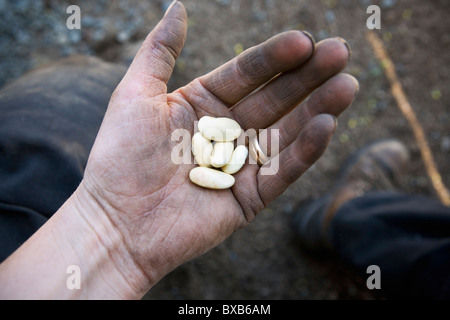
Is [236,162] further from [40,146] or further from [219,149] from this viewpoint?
[40,146]

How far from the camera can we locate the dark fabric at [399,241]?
1.39 meters

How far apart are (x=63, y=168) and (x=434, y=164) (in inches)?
87.3

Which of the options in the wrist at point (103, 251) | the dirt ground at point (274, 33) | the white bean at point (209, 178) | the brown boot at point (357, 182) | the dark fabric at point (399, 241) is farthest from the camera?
the dirt ground at point (274, 33)

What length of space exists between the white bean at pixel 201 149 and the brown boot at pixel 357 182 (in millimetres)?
836

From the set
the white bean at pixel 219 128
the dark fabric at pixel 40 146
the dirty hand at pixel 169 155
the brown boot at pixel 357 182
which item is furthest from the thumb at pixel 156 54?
the brown boot at pixel 357 182

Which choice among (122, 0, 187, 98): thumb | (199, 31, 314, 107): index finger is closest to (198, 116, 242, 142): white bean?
(199, 31, 314, 107): index finger

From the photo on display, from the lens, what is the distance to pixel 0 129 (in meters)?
1.33

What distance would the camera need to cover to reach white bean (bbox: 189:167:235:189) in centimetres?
129

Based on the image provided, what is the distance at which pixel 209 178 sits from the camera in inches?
50.6

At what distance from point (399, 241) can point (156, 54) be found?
53.2 inches

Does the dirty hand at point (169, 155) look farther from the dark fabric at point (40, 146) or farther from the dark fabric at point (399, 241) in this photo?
the dark fabric at point (399, 241)

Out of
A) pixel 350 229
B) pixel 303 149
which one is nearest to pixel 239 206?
pixel 303 149

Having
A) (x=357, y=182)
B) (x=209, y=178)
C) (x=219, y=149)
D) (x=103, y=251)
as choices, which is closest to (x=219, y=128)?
(x=219, y=149)

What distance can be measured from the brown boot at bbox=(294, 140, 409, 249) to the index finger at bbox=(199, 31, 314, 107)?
0.87 m
